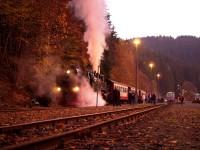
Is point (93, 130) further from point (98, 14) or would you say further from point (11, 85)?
point (98, 14)

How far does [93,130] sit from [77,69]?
25850mm

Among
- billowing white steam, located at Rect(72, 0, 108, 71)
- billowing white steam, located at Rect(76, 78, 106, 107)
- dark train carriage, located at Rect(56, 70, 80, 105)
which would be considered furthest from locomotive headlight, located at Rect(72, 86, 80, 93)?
billowing white steam, located at Rect(72, 0, 108, 71)

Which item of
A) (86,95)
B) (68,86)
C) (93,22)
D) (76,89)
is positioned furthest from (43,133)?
(93,22)

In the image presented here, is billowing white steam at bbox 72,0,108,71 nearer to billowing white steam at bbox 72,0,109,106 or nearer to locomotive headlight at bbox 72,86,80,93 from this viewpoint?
billowing white steam at bbox 72,0,109,106

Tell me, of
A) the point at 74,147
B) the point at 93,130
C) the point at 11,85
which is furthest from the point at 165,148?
the point at 11,85

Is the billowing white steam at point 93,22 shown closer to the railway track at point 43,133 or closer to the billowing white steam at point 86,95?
the billowing white steam at point 86,95

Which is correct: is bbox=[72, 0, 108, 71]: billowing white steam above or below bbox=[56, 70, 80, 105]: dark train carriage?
above

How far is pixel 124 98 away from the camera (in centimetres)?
5678

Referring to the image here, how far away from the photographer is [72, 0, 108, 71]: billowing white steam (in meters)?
41.8

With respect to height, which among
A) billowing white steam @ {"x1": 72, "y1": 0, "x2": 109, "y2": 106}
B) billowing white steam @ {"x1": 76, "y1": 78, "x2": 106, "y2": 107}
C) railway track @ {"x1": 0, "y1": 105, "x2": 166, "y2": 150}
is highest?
billowing white steam @ {"x1": 72, "y1": 0, "x2": 109, "y2": 106}

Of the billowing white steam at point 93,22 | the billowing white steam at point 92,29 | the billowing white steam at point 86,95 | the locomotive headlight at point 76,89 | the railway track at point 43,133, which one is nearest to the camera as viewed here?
the railway track at point 43,133

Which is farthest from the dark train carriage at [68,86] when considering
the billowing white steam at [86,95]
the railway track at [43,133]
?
the railway track at [43,133]

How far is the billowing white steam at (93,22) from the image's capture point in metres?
41.8

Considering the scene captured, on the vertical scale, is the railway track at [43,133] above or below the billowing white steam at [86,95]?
below
